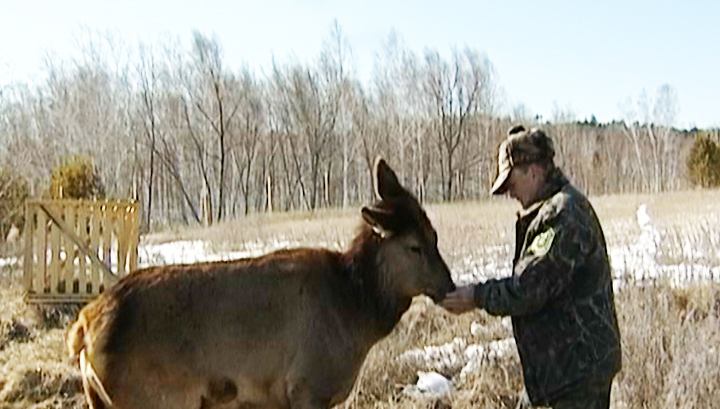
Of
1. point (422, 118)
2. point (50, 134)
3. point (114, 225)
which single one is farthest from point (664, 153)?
point (114, 225)

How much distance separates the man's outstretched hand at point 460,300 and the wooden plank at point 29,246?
1052cm

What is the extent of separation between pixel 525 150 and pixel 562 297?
823 millimetres

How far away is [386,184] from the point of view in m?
5.53

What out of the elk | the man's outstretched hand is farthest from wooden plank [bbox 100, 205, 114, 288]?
the man's outstretched hand

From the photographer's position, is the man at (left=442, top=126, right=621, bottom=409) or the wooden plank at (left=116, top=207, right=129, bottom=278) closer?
the man at (left=442, top=126, right=621, bottom=409)

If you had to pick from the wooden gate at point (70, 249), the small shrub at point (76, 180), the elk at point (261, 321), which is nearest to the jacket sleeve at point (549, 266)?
the elk at point (261, 321)

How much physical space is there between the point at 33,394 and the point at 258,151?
175 feet

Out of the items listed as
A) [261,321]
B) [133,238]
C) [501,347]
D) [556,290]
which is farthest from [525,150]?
[133,238]

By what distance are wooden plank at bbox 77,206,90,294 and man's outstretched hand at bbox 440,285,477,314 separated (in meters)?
10.2

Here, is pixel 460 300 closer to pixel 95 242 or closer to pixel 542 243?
pixel 542 243

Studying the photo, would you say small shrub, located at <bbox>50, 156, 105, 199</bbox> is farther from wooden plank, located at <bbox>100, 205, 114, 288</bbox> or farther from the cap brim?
the cap brim

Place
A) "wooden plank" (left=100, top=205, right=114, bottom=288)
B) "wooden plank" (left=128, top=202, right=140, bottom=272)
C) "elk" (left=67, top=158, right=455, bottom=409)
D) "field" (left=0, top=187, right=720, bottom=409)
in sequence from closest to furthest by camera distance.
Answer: "elk" (left=67, top=158, right=455, bottom=409) < "field" (left=0, top=187, right=720, bottom=409) < "wooden plank" (left=100, top=205, right=114, bottom=288) < "wooden plank" (left=128, top=202, right=140, bottom=272)

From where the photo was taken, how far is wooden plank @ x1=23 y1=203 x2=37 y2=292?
553 inches

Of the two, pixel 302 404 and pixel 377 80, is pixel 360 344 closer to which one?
pixel 302 404
